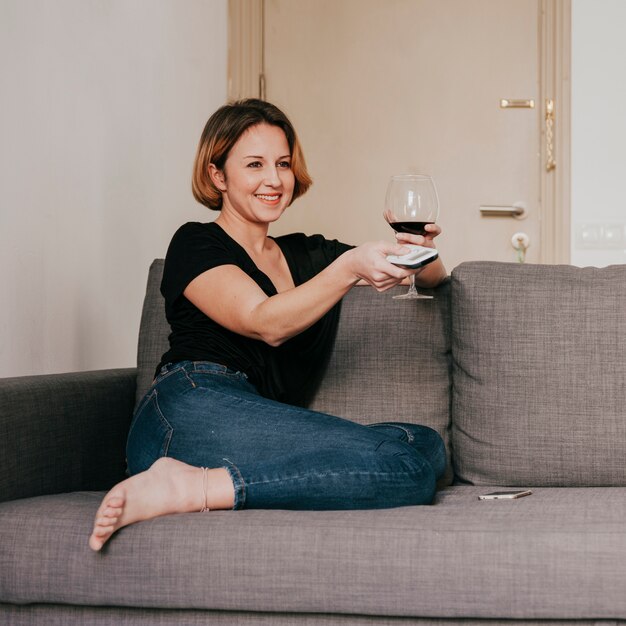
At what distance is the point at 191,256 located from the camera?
5.46 ft

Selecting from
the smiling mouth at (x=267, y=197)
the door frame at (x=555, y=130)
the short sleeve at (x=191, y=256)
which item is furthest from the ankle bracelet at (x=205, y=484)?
the door frame at (x=555, y=130)

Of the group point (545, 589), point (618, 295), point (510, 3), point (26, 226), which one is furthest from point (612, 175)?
point (545, 589)

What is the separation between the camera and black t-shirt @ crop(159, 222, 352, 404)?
166cm

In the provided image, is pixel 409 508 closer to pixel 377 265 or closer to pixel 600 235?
→ pixel 377 265

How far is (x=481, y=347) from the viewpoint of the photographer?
5.73ft

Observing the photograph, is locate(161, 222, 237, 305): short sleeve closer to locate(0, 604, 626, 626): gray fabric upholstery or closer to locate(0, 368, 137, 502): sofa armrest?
locate(0, 368, 137, 502): sofa armrest

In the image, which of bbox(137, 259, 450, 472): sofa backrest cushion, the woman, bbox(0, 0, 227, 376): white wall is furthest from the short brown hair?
bbox(0, 0, 227, 376): white wall

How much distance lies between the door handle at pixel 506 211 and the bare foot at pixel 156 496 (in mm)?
2173

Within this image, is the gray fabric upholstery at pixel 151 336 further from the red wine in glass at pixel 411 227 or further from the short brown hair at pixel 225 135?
the red wine in glass at pixel 411 227

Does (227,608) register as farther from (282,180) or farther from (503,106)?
(503,106)

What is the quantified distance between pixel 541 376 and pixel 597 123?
1.91 metres

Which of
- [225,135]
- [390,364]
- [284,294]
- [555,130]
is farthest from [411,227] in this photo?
[555,130]

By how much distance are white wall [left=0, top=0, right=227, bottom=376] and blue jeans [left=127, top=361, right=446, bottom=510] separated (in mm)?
602

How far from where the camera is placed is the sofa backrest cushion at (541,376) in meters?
1.65
